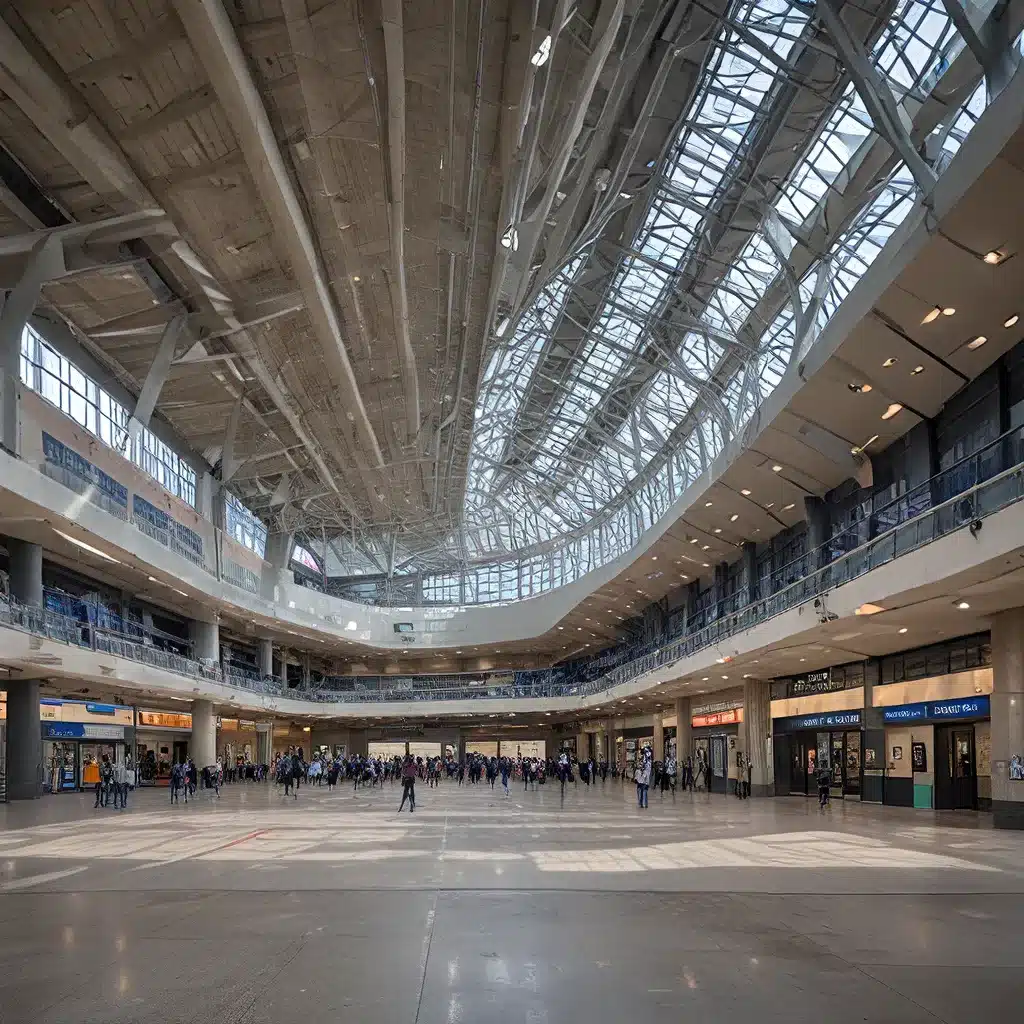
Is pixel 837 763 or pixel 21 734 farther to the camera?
pixel 837 763

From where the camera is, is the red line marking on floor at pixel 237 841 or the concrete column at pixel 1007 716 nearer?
the red line marking on floor at pixel 237 841

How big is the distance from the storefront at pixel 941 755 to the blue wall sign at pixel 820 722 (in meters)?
2.84

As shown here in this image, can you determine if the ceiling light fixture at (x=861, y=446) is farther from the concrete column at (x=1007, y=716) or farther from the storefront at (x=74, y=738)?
the storefront at (x=74, y=738)

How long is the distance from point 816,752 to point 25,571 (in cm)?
2809

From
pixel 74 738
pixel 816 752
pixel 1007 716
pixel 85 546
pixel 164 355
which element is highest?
pixel 164 355

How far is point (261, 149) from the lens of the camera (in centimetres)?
1880

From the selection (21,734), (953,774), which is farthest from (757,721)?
(21,734)

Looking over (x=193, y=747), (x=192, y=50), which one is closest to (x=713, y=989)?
(x=192, y=50)

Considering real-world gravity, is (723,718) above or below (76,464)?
below

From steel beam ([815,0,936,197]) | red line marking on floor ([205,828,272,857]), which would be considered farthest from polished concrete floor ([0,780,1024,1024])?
steel beam ([815,0,936,197])

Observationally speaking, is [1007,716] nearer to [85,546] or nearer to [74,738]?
[85,546]

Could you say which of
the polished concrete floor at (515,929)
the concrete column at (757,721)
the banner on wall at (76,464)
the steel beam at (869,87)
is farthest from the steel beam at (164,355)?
the concrete column at (757,721)

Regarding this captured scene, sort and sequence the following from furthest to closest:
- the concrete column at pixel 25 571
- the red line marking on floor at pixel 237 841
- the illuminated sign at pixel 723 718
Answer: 1. the illuminated sign at pixel 723 718
2. the concrete column at pixel 25 571
3. the red line marking on floor at pixel 237 841

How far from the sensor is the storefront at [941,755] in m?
26.8
